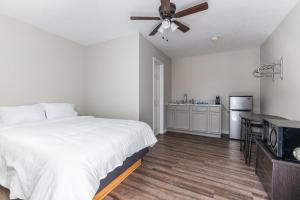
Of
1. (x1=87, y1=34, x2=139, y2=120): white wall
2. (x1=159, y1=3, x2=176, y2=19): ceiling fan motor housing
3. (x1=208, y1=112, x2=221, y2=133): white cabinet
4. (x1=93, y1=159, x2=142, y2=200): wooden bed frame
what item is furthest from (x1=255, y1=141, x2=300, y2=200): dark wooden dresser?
(x1=208, y1=112, x2=221, y2=133): white cabinet

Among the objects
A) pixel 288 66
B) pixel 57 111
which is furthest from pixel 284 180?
pixel 57 111

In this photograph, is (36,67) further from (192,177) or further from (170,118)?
(170,118)

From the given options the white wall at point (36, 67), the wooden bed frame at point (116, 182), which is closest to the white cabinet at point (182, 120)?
the wooden bed frame at point (116, 182)

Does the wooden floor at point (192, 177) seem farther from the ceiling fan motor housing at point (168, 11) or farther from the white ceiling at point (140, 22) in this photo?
the white ceiling at point (140, 22)

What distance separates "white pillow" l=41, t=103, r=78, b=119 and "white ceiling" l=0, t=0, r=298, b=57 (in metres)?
1.52

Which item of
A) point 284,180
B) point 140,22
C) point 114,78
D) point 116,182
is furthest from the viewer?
point 114,78

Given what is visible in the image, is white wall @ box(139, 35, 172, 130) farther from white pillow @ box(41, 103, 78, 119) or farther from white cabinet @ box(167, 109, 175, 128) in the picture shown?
white pillow @ box(41, 103, 78, 119)

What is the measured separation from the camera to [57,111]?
9.06 feet

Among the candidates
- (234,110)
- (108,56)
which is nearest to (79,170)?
(108,56)

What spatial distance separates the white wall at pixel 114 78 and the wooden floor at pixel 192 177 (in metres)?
1.14

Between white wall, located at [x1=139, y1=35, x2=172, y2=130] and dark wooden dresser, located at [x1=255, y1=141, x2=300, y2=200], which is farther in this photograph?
white wall, located at [x1=139, y1=35, x2=172, y2=130]

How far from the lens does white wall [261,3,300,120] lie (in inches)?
80.6

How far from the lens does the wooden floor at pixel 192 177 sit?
1.72 m

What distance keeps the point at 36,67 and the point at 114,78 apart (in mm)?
1484
